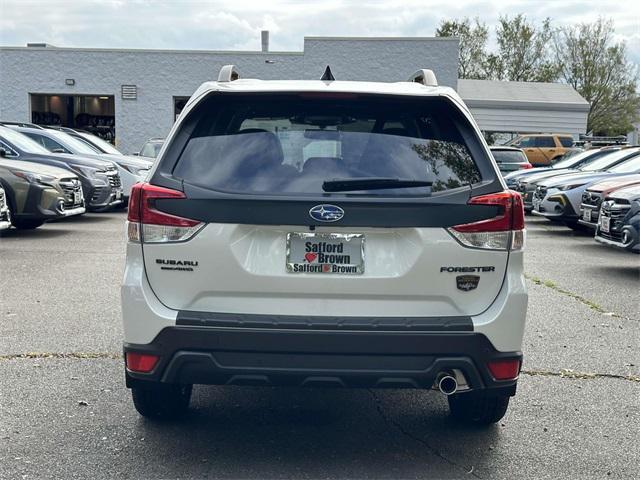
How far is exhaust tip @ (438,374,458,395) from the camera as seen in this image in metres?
3.76

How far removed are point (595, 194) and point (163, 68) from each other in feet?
74.7

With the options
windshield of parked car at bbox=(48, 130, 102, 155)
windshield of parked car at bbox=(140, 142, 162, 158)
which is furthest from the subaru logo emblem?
windshield of parked car at bbox=(140, 142, 162, 158)

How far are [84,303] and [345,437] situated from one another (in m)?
4.06

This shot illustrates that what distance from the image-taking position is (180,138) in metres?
3.87

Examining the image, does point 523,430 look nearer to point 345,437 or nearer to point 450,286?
point 345,437

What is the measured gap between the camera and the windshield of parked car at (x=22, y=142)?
587 inches

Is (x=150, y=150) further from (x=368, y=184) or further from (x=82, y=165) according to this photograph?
(x=368, y=184)

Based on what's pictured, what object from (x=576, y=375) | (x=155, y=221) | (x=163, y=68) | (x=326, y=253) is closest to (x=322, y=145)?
(x=326, y=253)

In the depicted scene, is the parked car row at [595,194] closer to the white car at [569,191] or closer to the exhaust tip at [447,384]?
the white car at [569,191]

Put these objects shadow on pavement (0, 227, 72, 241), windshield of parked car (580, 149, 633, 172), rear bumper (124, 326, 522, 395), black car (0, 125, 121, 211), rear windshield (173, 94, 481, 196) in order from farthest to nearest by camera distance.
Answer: windshield of parked car (580, 149, 633, 172) → black car (0, 125, 121, 211) → shadow on pavement (0, 227, 72, 241) → rear windshield (173, 94, 481, 196) → rear bumper (124, 326, 522, 395)

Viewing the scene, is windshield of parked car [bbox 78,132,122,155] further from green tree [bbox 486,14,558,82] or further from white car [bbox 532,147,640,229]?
green tree [bbox 486,14,558,82]

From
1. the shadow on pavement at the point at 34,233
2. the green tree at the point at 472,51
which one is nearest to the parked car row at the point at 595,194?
the shadow on pavement at the point at 34,233

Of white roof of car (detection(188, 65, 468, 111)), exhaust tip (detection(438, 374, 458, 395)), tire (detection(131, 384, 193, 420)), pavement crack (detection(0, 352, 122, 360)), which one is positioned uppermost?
white roof of car (detection(188, 65, 468, 111))

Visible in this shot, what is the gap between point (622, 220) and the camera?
403 inches
